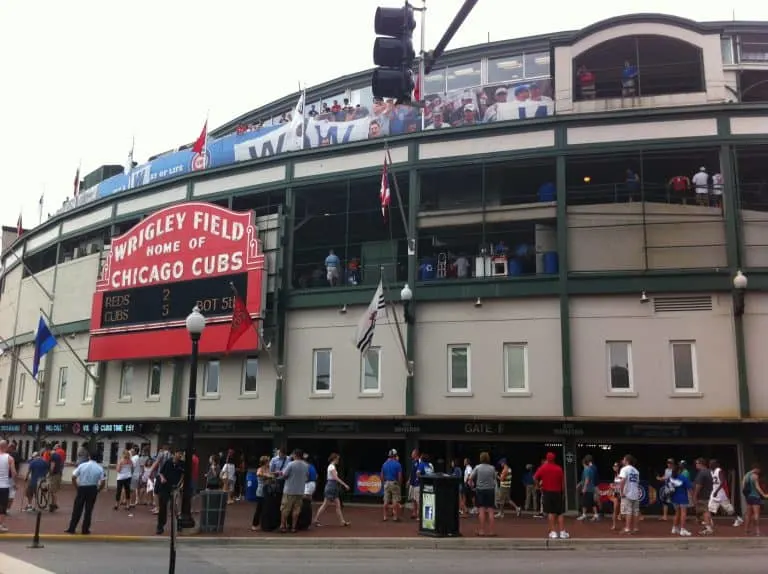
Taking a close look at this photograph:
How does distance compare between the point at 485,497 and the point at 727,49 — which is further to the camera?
the point at 727,49

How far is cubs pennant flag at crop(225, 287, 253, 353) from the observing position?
2409 centimetres

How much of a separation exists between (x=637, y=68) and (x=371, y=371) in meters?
12.7

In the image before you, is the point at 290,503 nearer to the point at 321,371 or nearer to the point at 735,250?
the point at 321,371

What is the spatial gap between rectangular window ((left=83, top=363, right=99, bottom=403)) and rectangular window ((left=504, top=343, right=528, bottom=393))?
17.3 m

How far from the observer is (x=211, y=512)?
1589 cm

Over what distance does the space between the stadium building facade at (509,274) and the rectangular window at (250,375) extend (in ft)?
0.43

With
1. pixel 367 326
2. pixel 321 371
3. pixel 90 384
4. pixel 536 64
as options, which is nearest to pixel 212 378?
pixel 321 371

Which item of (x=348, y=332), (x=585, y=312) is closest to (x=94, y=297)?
(x=348, y=332)

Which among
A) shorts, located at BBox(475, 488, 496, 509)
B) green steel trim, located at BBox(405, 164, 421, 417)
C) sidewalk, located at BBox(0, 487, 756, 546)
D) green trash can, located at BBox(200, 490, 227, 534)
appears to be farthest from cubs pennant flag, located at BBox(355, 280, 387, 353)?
shorts, located at BBox(475, 488, 496, 509)

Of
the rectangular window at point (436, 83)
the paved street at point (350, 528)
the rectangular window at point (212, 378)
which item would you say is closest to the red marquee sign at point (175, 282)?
the rectangular window at point (212, 378)

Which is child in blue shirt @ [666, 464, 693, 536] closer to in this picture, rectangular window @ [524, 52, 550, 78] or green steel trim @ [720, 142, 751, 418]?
green steel trim @ [720, 142, 751, 418]

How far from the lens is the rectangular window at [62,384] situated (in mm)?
33112

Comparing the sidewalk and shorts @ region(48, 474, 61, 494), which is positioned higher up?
shorts @ region(48, 474, 61, 494)

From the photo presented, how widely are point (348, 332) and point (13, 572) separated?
1572 centimetres
